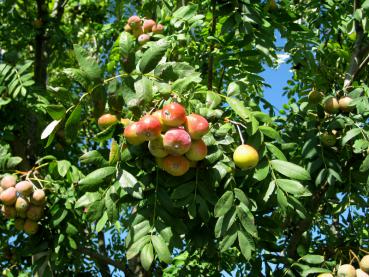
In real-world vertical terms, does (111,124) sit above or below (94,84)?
below

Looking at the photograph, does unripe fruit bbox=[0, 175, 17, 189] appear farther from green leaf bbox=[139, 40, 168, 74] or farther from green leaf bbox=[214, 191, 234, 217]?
green leaf bbox=[214, 191, 234, 217]

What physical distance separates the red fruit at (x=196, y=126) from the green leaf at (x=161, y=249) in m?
0.42

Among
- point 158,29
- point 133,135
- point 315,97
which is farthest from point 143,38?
point 133,135

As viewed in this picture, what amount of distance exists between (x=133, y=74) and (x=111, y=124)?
0.80ft

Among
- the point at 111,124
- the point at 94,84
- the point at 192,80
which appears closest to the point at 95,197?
Result: the point at 111,124

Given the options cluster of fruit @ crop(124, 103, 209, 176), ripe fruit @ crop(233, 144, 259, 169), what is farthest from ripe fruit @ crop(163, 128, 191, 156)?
ripe fruit @ crop(233, 144, 259, 169)

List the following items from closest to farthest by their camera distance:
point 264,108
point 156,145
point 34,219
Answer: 1. point 156,145
2. point 34,219
3. point 264,108

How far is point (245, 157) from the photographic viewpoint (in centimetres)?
198

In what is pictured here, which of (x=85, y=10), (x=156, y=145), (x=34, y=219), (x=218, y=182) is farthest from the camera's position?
(x=85, y=10)

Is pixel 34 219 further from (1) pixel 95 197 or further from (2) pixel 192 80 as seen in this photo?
(2) pixel 192 80

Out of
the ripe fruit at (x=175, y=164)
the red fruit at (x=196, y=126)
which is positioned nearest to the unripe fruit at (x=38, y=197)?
the ripe fruit at (x=175, y=164)

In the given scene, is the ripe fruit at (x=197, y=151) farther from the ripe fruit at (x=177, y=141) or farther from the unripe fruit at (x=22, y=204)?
the unripe fruit at (x=22, y=204)

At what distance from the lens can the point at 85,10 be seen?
19.8 feet

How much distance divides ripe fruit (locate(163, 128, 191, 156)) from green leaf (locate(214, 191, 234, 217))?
27cm
